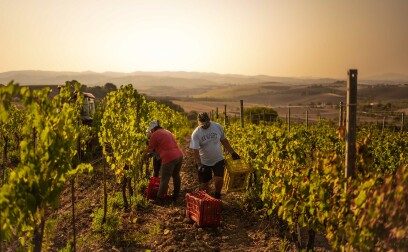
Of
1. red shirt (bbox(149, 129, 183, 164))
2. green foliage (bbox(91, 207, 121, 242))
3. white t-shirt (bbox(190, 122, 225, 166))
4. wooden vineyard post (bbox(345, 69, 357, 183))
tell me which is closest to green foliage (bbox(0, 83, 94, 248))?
green foliage (bbox(91, 207, 121, 242))

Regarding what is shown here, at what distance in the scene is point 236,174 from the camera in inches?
264

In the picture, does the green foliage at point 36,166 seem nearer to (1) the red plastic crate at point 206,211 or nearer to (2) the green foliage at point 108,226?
(2) the green foliage at point 108,226

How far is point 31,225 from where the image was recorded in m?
3.85

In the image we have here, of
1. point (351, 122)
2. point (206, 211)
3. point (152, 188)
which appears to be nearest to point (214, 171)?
point (206, 211)

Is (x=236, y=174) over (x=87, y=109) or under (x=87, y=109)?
under

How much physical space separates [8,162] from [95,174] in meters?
4.59

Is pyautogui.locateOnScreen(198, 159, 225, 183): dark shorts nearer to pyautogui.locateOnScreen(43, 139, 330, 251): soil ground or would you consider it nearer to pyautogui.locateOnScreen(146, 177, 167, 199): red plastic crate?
pyautogui.locateOnScreen(43, 139, 330, 251): soil ground

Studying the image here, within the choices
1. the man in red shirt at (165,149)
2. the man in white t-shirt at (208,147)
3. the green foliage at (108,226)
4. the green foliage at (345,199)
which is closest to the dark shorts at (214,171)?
the man in white t-shirt at (208,147)

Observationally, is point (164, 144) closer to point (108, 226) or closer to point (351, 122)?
point (108, 226)

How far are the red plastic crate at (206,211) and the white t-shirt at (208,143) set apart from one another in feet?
2.64

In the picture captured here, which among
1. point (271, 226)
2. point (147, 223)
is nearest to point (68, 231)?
point (147, 223)

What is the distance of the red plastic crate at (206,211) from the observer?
588 cm

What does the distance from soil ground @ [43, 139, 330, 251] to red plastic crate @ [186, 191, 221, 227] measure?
4.7 inches

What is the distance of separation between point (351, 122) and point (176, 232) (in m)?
3.14
